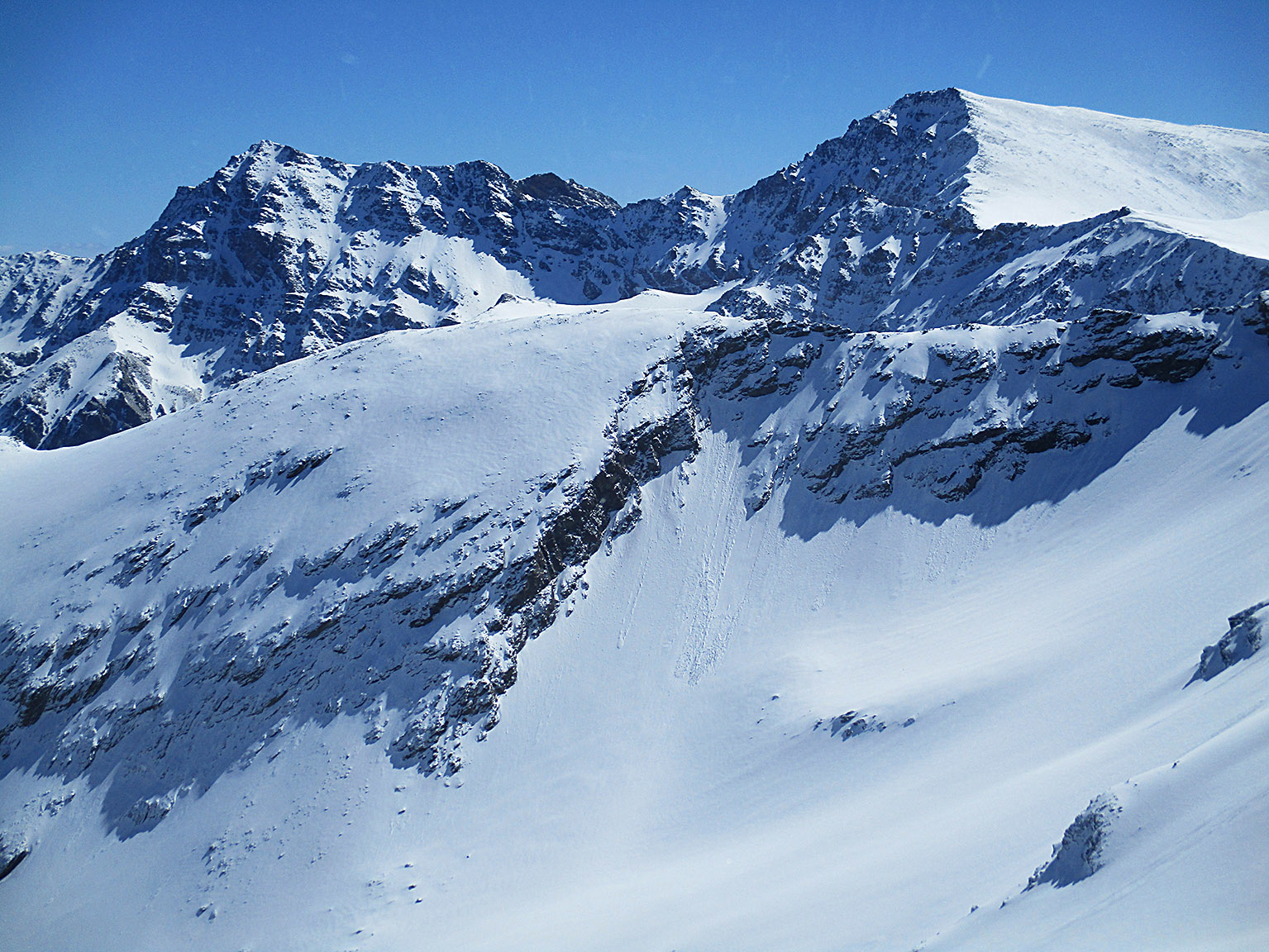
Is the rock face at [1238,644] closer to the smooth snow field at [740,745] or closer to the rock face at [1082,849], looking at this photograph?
the smooth snow field at [740,745]

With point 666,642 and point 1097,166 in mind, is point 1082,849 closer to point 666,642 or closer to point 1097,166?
point 666,642

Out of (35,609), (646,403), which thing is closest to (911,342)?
(646,403)

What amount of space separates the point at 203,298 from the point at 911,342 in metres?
171

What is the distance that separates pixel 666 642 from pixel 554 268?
166051 millimetres

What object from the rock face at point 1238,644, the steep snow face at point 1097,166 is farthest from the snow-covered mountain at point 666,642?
the steep snow face at point 1097,166

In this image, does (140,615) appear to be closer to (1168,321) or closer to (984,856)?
(984,856)

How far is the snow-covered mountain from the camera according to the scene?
23703 mm

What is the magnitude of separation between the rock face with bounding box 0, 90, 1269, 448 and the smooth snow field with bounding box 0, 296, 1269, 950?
1776 inches

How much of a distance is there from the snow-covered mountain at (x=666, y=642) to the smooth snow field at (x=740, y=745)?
20 centimetres

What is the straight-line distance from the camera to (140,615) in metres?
46.0

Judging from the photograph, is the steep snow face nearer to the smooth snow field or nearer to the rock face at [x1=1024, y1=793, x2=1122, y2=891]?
the smooth snow field

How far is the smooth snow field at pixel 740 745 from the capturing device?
1988cm

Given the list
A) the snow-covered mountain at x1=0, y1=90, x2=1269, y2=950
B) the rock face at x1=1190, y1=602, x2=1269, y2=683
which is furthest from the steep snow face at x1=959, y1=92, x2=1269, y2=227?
the rock face at x1=1190, y1=602, x2=1269, y2=683

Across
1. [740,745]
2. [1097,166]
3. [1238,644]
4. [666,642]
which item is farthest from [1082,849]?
[1097,166]
